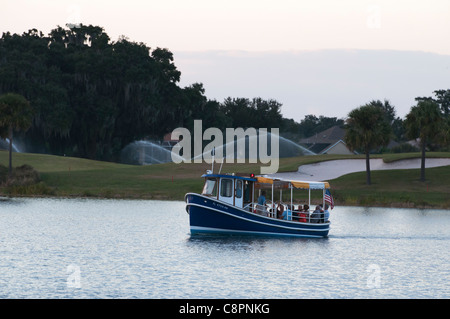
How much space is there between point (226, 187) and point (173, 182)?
3953 cm

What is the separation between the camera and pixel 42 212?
63.5 meters

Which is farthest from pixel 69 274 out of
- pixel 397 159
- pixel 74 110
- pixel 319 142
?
pixel 319 142

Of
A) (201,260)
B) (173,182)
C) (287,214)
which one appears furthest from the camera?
(173,182)

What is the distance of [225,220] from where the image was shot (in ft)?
157

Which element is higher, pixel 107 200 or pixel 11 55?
pixel 11 55

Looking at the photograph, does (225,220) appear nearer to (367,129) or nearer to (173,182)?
(173,182)

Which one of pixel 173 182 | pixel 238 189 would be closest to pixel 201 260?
pixel 238 189

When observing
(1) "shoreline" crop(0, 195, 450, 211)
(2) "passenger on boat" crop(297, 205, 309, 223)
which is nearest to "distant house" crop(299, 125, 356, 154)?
(1) "shoreline" crop(0, 195, 450, 211)

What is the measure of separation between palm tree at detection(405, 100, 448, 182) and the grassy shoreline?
15.5ft

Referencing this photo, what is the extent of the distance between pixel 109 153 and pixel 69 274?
3654 inches

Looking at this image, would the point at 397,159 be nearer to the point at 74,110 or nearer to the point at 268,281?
the point at 74,110

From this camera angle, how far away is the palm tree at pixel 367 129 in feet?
292

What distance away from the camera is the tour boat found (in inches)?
1873

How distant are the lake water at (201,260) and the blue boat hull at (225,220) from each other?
645 mm
